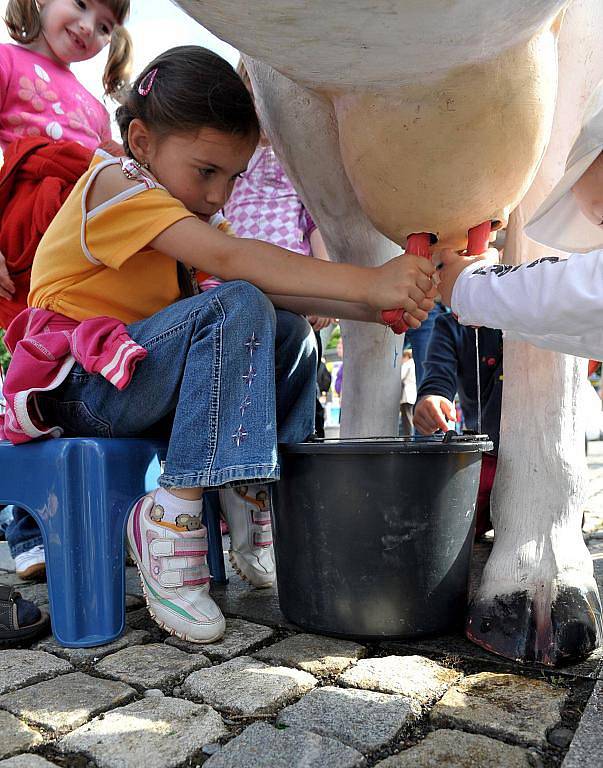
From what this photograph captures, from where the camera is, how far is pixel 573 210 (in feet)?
3.63

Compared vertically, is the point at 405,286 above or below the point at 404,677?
above

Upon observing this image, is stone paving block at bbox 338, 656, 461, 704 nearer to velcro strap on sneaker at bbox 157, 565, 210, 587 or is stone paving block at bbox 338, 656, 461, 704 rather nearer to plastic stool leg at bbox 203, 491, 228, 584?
velcro strap on sneaker at bbox 157, 565, 210, 587

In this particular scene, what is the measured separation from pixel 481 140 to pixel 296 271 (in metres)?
0.36

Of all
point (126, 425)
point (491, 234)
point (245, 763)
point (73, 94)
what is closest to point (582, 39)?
→ point (491, 234)

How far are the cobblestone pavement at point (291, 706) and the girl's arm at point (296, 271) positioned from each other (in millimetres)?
484

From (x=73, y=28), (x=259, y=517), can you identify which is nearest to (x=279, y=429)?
(x=259, y=517)

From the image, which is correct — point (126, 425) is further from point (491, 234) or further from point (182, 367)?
point (491, 234)

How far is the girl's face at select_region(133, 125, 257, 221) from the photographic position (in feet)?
4.39

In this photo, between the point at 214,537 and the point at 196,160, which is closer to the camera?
the point at 196,160

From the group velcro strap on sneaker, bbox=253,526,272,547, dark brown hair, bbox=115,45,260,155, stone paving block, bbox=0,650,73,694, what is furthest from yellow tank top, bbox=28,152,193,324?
stone paving block, bbox=0,650,73,694

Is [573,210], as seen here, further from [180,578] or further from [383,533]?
[180,578]

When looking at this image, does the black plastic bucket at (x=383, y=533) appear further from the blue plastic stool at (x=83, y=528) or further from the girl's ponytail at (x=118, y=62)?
the girl's ponytail at (x=118, y=62)

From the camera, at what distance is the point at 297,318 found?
1394 millimetres

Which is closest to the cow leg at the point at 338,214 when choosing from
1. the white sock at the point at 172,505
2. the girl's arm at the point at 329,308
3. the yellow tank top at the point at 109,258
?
the girl's arm at the point at 329,308
